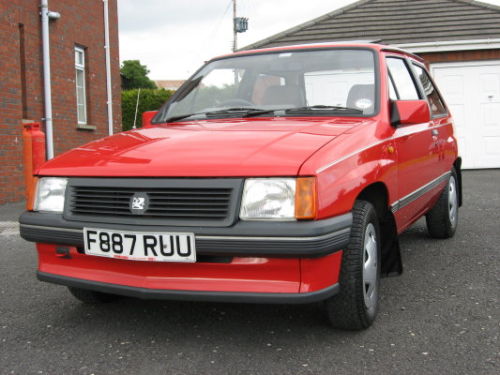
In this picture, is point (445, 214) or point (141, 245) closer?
point (141, 245)

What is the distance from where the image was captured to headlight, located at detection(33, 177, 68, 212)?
3014mm

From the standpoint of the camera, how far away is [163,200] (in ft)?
8.83

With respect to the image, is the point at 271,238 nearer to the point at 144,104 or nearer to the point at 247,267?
the point at 247,267

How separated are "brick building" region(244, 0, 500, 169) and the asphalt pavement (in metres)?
9.32

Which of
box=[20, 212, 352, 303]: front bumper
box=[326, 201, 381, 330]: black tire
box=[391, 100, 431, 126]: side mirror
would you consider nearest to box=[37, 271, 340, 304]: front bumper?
box=[20, 212, 352, 303]: front bumper

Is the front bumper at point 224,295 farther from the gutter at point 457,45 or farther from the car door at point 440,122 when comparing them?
the gutter at point 457,45

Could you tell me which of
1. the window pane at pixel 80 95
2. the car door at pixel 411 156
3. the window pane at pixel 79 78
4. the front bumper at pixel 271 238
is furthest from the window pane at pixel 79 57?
the front bumper at pixel 271 238

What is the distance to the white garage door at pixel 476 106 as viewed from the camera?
12.8 m

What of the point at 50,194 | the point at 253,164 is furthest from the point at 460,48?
the point at 50,194

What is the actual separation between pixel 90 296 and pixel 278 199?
155cm

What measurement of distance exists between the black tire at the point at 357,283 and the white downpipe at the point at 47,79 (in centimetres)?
832

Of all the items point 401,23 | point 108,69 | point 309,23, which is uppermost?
point 309,23

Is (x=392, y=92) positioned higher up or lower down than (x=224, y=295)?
higher up

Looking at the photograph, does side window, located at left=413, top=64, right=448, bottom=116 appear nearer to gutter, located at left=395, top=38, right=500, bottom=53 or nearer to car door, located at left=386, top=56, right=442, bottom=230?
car door, located at left=386, top=56, right=442, bottom=230
